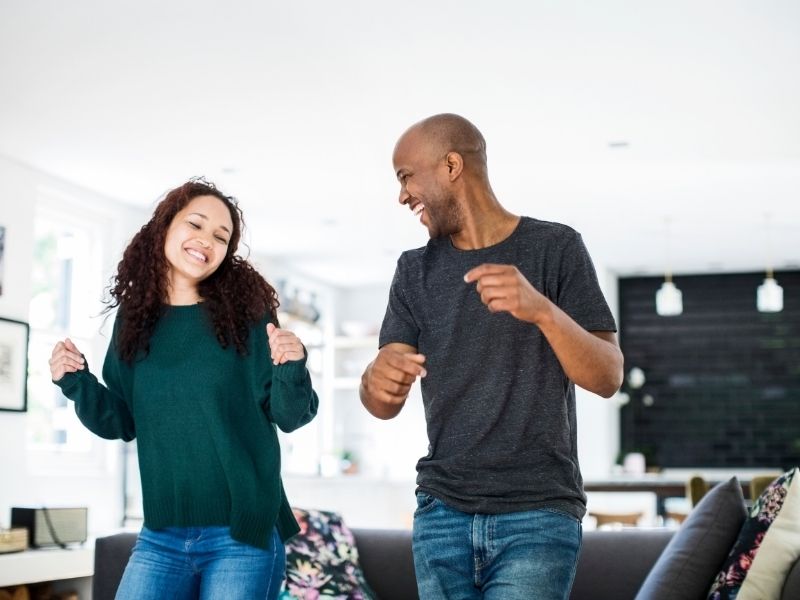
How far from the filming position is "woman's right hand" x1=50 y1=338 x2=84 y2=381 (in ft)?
6.66

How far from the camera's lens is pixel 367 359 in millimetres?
10672

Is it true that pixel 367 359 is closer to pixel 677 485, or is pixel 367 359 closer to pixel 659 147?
pixel 677 485

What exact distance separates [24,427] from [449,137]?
5.10m

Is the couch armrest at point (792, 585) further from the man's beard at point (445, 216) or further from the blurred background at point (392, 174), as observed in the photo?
the blurred background at point (392, 174)

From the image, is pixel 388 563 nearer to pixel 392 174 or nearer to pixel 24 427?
pixel 24 427

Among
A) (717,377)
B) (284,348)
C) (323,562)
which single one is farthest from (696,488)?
(717,377)

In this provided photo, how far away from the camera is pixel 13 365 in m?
6.03

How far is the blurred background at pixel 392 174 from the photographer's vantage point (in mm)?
4426

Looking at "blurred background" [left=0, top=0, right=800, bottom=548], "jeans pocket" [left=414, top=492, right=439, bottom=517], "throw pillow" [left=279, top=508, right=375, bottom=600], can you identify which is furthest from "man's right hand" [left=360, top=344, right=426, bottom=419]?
"throw pillow" [left=279, top=508, right=375, bottom=600]

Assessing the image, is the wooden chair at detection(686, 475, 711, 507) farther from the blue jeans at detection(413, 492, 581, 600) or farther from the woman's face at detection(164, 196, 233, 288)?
the blue jeans at detection(413, 492, 581, 600)

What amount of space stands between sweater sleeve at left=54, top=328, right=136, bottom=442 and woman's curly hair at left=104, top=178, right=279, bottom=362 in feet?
0.18

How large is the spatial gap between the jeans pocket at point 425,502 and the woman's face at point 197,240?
0.68 metres

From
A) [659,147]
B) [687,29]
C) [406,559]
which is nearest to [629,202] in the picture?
[659,147]

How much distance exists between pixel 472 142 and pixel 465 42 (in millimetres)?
2966
